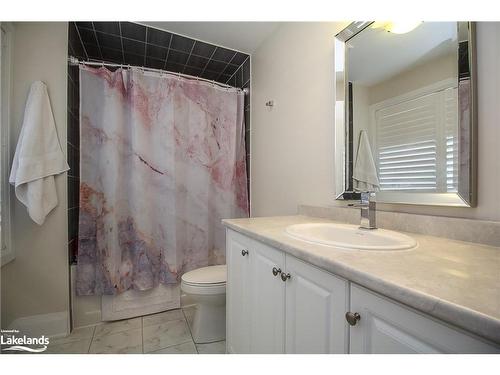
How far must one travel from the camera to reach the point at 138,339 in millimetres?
1579


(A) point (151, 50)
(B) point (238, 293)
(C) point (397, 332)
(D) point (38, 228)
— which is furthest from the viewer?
(A) point (151, 50)

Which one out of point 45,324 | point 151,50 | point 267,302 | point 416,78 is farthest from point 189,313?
point 151,50

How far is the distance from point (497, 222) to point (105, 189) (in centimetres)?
212

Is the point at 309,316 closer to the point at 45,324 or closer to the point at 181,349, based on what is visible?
the point at 181,349

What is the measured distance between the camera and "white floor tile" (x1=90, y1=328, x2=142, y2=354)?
4.80 feet

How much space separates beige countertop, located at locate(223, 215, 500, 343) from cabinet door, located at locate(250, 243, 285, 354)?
0.15m

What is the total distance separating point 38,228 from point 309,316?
1.81 metres

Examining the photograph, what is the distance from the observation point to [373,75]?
1.21 metres

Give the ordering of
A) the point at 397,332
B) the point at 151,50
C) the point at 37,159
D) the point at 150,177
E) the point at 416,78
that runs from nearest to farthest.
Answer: the point at 397,332 → the point at 416,78 → the point at 37,159 → the point at 150,177 → the point at 151,50

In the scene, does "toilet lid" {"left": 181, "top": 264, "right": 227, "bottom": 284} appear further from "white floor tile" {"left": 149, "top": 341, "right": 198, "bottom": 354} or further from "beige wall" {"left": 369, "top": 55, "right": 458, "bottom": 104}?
"beige wall" {"left": 369, "top": 55, "right": 458, "bottom": 104}

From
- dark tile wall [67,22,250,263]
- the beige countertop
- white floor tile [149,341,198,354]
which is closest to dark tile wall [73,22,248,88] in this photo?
dark tile wall [67,22,250,263]
